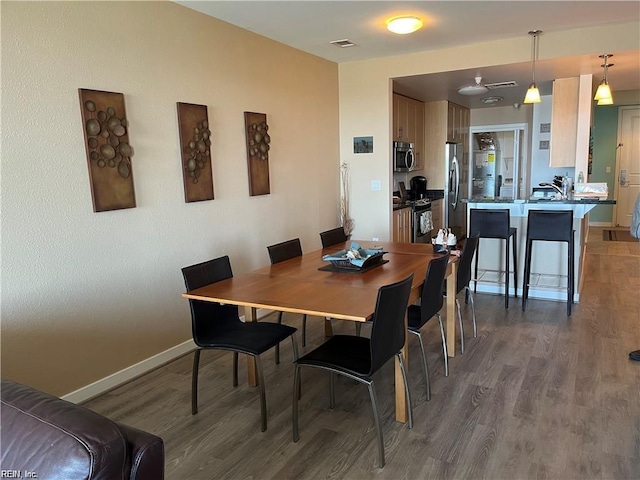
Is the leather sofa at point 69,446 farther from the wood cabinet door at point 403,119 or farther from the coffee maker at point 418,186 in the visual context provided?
the coffee maker at point 418,186

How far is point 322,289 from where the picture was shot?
2.46 m

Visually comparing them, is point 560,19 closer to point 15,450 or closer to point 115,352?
point 115,352

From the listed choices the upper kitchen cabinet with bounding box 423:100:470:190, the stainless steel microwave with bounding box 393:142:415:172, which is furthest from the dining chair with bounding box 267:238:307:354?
the upper kitchen cabinet with bounding box 423:100:470:190

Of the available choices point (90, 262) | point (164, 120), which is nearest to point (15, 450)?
point (90, 262)

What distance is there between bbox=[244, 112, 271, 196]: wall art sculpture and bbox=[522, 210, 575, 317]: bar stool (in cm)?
251

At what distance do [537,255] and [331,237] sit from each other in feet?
7.58

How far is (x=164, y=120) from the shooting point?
328 centimetres

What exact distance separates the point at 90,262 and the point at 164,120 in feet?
3.67

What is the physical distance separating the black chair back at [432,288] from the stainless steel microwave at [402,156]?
3.47 meters

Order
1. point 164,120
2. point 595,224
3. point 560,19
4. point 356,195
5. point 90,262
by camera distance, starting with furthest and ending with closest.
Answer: point 595,224 → point 356,195 → point 560,19 → point 164,120 → point 90,262

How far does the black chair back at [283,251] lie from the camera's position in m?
3.24

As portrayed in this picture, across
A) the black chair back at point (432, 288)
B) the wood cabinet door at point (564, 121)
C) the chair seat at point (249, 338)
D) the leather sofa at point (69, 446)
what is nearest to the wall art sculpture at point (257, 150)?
the chair seat at point (249, 338)

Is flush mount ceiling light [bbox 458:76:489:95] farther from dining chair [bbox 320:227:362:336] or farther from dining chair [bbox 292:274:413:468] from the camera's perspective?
dining chair [bbox 292:274:413:468]

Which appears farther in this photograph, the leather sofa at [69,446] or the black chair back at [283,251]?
the black chair back at [283,251]
